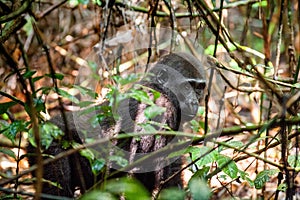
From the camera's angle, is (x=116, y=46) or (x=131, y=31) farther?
(x=116, y=46)

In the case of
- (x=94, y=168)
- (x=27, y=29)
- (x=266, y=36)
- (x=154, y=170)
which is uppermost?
(x=27, y=29)

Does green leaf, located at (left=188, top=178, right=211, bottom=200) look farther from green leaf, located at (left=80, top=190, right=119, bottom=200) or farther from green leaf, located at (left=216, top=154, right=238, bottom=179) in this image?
green leaf, located at (left=216, top=154, right=238, bottom=179)

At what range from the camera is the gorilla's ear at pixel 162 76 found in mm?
3508

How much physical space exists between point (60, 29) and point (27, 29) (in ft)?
2.44

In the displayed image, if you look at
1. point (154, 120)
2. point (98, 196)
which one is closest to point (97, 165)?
point (98, 196)

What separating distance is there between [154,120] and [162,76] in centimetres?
42

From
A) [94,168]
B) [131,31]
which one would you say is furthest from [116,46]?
[94,168]

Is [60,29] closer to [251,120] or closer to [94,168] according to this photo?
[251,120]

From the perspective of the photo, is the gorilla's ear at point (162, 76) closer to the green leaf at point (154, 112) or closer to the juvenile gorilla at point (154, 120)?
the juvenile gorilla at point (154, 120)

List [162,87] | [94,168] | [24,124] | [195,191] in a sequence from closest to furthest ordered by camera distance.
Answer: [195,191]
[94,168]
[24,124]
[162,87]

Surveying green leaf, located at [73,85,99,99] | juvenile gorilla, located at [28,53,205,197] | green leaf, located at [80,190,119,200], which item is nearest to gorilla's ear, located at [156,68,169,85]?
juvenile gorilla, located at [28,53,205,197]

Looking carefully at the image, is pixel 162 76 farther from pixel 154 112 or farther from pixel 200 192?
pixel 200 192

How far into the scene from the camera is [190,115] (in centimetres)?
348

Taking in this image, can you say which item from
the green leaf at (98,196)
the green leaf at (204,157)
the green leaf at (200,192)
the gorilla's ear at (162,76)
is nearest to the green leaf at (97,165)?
the green leaf at (204,157)
